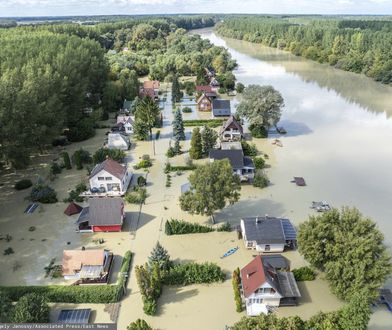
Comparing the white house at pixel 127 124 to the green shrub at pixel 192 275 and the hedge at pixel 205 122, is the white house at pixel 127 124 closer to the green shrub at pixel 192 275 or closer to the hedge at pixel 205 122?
the hedge at pixel 205 122

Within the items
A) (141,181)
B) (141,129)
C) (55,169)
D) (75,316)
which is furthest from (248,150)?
(75,316)

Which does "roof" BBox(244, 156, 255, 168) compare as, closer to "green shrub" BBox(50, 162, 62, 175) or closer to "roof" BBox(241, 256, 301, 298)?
"roof" BBox(241, 256, 301, 298)

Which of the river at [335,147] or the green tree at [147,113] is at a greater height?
the green tree at [147,113]

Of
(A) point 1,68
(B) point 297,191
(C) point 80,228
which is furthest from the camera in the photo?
(A) point 1,68

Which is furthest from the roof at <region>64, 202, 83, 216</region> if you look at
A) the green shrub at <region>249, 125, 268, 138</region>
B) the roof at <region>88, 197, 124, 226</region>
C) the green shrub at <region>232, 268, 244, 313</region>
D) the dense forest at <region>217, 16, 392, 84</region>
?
the dense forest at <region>217, 16, 392, 84</region>

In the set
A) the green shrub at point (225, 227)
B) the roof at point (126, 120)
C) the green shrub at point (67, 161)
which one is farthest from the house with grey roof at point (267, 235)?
the roof at point (126, 120)

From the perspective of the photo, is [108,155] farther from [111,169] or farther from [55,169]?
[111,169]

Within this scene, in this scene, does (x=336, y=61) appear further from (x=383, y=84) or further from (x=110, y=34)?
(x=110, y=34)

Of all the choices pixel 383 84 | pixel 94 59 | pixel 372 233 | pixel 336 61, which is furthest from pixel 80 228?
pixel 336 61
